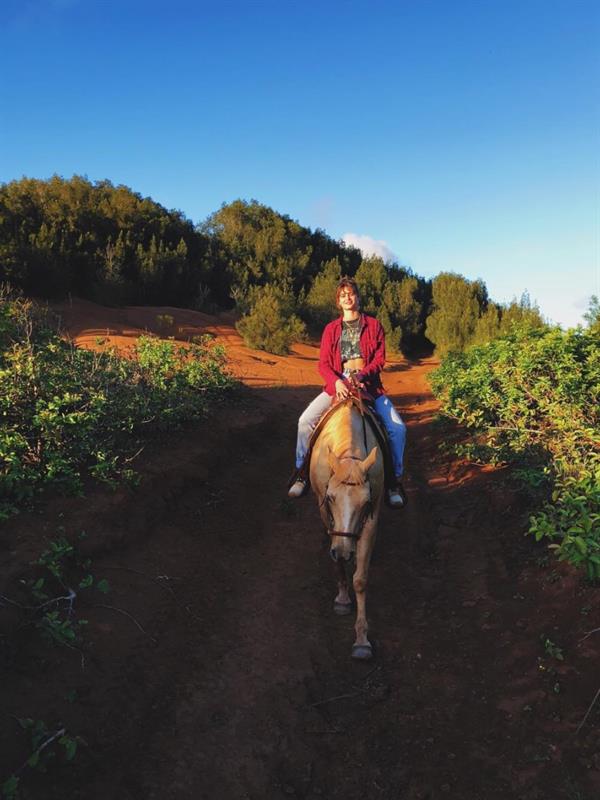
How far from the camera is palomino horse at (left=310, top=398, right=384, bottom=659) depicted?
3.79 metres

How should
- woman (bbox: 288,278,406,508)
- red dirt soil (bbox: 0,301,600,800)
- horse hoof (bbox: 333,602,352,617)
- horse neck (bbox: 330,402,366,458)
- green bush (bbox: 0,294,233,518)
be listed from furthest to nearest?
woman (bbox: 288,278,406,508), green bush (bbox: 0,294,233,518), horse hoof (bbox: 333,602,352,617), horse neck (bbox: 330,402,366,458), red dirt soil (bbox: 0,301,600,800)

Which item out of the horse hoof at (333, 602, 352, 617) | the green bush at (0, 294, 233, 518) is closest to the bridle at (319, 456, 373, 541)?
the horse hoof at (333, 602, 352, 617)

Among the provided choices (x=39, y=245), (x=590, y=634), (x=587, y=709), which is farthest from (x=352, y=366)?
(x=39, y=245)

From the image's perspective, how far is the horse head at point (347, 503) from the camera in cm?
374

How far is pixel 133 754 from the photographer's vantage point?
3.00 metres

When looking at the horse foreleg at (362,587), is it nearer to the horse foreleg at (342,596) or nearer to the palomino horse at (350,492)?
the palomino horse at (350,492)

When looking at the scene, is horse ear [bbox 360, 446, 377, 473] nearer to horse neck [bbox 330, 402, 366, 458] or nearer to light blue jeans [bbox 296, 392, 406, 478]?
horse neck [bbox 330, 402, 366, 458]

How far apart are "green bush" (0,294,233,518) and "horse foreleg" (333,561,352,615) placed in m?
2.53

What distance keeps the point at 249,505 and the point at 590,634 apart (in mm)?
4231

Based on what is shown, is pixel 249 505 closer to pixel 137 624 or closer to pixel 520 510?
pixel 137 624

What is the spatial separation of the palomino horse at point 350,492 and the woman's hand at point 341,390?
0.61ft

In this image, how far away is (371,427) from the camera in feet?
16.8

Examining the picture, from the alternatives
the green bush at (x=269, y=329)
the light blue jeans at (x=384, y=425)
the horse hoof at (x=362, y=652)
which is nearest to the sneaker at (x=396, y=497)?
the light blue jeans at (x=384, y=425)

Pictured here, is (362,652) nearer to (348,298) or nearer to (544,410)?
(348,298)
